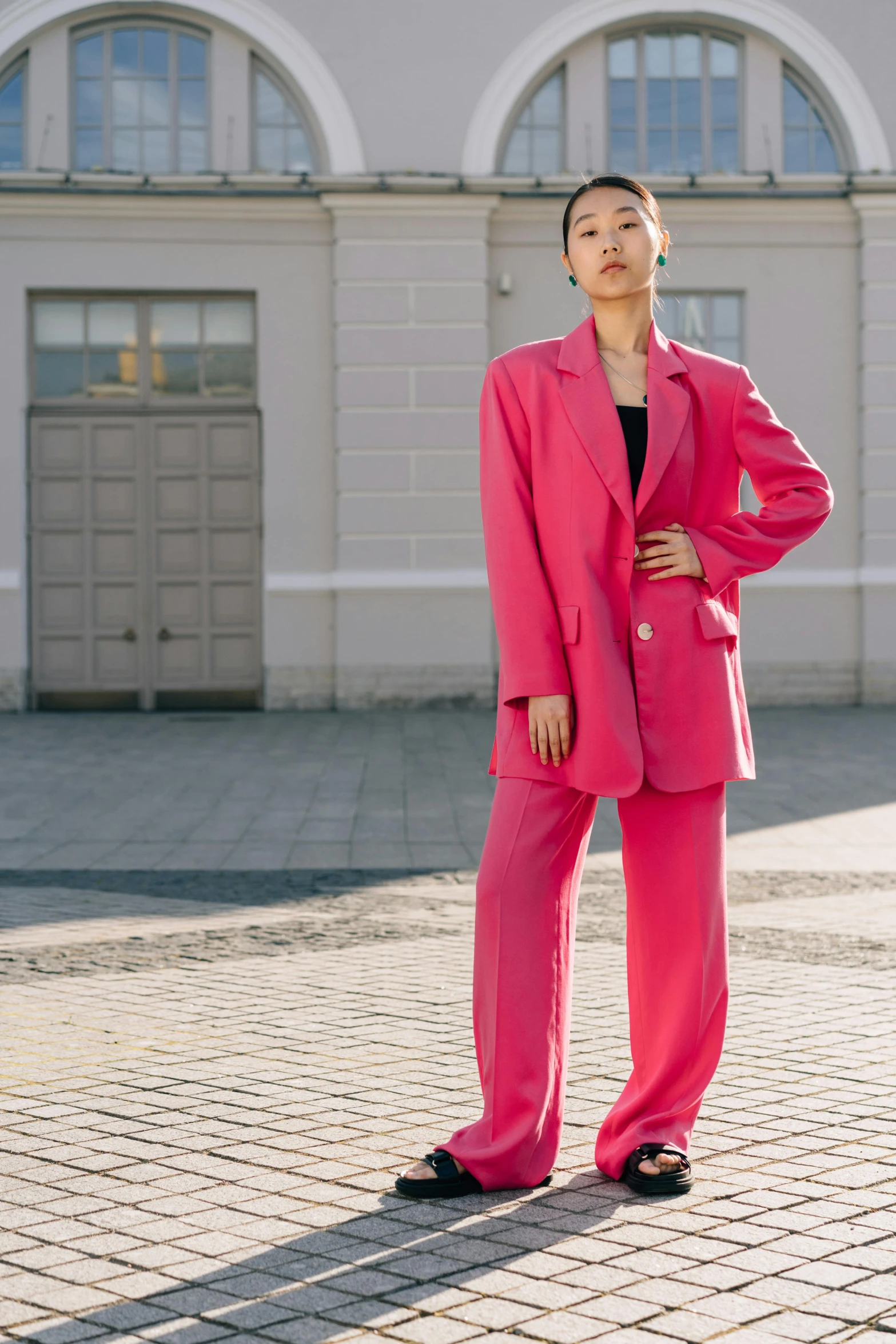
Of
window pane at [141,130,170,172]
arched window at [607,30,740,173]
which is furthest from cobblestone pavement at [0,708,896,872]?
arched window at [607,30,740,173]

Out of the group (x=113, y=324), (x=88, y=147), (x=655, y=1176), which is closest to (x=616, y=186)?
(x=655, y=1176)

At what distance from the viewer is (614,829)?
869 cm

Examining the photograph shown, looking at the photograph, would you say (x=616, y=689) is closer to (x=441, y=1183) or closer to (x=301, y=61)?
(x=441, y=1183)

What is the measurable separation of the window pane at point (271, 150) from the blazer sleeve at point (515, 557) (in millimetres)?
13193

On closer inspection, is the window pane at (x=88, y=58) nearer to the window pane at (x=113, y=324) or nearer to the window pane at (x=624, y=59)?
the window pane at (x=113, y=324)

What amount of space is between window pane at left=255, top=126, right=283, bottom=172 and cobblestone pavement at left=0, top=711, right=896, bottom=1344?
10473mm

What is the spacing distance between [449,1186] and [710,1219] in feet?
1.60

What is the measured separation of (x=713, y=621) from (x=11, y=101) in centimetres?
1435

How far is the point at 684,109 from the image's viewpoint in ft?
51.8

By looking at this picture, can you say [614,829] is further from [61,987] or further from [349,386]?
[349,386]

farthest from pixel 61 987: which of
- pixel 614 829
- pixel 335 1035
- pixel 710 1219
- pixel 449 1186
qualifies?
pixel 614 829

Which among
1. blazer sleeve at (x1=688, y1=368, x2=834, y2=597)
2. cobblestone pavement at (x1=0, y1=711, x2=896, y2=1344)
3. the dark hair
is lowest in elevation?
cobblestone pavement at (x1=0, y1=711, x2=896, y2=1344)

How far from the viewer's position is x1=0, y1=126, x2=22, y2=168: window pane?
15219 millimetres

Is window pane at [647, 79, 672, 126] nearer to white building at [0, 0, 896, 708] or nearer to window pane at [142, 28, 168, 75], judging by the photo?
white building at [0, 0, 896, 708]
